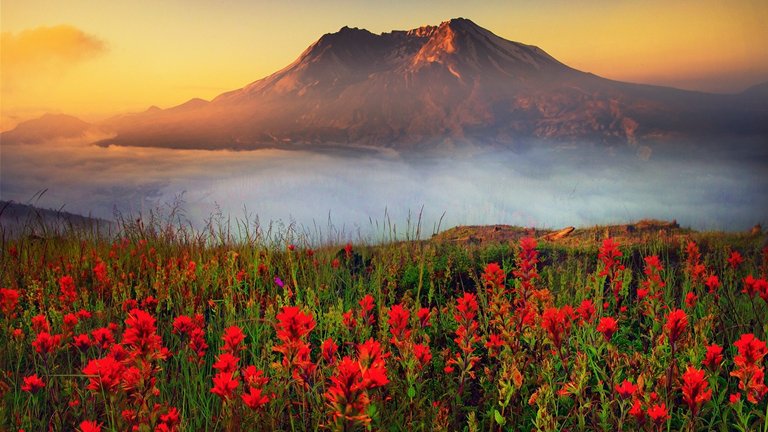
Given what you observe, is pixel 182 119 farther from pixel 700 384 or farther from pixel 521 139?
pixel 700 384

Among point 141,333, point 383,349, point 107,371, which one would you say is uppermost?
point 141,333

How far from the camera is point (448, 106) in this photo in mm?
141625

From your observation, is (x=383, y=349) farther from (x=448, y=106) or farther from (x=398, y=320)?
(x=448, y=106)

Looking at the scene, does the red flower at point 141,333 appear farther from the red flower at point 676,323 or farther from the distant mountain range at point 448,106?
the distant mountain range at point 448,106

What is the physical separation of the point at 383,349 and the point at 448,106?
14061 cm

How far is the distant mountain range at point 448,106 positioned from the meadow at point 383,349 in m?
111

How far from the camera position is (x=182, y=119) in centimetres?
14150

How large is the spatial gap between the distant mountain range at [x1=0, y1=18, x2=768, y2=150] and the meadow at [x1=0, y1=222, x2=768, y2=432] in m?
111

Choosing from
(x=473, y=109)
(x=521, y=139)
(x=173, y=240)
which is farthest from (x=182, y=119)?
(x=173, y=240)

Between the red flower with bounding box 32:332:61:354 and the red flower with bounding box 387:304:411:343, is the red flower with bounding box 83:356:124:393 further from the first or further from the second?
the red flower with bounding box 387:304:411:343

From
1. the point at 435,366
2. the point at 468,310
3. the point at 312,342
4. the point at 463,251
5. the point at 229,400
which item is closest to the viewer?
the point at 229,400

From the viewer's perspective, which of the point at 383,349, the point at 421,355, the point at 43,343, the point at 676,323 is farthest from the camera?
the point at 383,349

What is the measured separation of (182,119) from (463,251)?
14136cm

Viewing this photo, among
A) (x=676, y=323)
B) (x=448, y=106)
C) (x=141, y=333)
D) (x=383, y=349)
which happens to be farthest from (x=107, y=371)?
(x=448, y=106)
